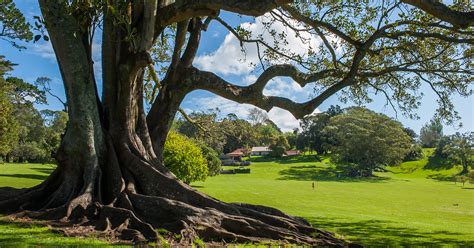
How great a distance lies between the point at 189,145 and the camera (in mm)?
34469

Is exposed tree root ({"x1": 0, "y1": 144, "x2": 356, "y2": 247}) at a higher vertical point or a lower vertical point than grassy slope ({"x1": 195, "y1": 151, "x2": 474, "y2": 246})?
higher

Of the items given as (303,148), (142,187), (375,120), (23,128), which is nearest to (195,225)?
(142,187)

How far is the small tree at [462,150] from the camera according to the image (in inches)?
3353

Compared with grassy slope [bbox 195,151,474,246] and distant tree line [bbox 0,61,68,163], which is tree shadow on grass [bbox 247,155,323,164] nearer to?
grassy slope [bbox 195,151,474,246]

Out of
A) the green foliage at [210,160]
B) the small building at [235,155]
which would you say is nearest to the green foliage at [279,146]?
the small building at [235,155]

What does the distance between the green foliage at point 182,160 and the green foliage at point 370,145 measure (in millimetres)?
52400

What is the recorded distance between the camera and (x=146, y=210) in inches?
362

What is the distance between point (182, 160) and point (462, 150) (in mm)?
77489

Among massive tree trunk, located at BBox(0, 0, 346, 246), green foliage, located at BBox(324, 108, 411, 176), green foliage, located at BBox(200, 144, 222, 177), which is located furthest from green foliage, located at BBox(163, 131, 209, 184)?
green foliage, located at BBox(324, 108, 411, 176)

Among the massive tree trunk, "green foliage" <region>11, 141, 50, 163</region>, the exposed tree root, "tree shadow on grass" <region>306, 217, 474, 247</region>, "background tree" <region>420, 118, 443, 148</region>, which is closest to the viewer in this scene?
the exposed tree root

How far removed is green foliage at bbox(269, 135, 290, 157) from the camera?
10950cm

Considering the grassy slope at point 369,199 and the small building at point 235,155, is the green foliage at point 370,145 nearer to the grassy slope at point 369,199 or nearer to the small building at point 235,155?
the grassy slope at point 369,199

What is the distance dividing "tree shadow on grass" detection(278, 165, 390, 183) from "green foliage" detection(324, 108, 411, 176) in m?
3.82

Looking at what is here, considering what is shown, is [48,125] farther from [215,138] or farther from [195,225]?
[195,225]
